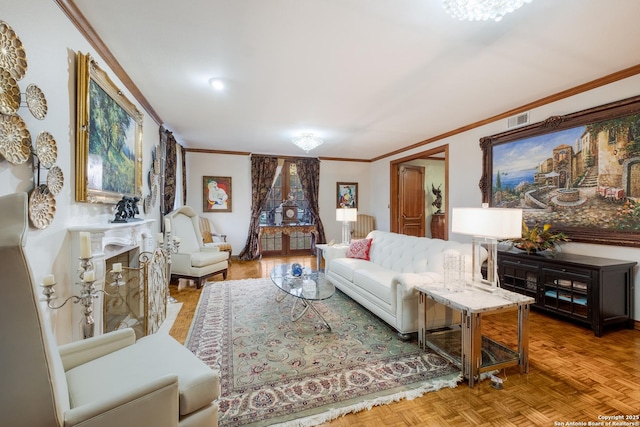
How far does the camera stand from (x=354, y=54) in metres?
2.47

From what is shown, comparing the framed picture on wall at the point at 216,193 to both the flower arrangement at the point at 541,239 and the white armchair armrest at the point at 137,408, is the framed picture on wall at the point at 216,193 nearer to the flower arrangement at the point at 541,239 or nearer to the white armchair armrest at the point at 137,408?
the flower arrangement at the point at 541,239

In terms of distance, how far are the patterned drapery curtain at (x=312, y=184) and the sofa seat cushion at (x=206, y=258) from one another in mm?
2992

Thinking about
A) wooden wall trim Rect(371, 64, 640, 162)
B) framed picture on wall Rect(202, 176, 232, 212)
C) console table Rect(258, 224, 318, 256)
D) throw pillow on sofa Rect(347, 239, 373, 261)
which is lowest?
throw pillow on sofa Rect(347, 239, 373, 261)

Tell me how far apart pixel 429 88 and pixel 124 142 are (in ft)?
11.0

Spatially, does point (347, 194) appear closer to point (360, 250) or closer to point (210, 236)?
point (210, 236)

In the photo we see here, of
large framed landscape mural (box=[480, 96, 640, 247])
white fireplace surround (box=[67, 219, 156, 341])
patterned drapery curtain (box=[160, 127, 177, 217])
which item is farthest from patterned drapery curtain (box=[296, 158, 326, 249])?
white fireplace surround (box=[67, 219, 156, 341])

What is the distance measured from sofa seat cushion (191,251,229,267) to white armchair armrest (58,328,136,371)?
8.66ft

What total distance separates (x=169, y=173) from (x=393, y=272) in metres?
4.00

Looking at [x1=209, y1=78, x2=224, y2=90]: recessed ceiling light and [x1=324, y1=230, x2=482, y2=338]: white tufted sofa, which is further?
[x1=209, y1=78, x2=224, y2=90]: recessed ceiling light

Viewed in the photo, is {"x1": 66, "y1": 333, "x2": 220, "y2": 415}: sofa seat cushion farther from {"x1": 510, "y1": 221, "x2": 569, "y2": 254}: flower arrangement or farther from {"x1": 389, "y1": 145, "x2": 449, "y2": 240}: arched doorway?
{"x1": 389, "y1": 145, "x2": 449, "y2": 240}: arched doorway

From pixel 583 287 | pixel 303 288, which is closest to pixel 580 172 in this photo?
pixel 583 287

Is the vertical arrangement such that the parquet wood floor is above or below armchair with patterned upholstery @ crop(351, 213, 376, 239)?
below

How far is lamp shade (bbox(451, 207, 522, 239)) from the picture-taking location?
6.76 ft

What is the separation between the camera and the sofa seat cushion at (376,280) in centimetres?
274
